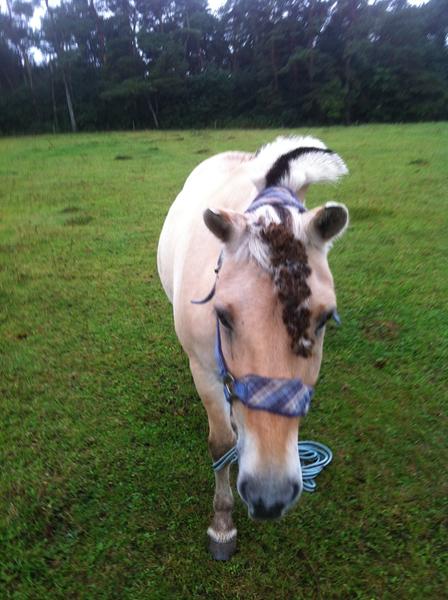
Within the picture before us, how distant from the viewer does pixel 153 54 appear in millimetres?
32375

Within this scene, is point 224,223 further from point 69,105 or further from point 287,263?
point 69,105

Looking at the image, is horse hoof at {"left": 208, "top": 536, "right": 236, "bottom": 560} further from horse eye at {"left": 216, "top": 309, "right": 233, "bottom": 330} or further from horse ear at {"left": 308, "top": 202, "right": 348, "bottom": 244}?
horse ear at {"left": 308, "top": 202, "right": 348, "bottom": 244}

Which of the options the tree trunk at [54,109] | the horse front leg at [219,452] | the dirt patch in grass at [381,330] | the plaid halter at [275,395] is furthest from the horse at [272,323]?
the tree trunk at [54,109]

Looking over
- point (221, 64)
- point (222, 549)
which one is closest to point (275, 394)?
point (222, 549)

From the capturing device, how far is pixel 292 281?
4.24 ft

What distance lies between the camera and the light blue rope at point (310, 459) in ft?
7.40

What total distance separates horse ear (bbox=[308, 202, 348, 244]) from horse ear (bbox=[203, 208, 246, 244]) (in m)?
0.23

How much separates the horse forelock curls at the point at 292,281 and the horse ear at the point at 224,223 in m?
0.11

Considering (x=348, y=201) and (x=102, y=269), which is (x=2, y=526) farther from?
(x=348, y=201)

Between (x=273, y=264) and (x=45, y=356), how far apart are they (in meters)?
3.18

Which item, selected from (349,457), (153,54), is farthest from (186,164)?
(153,54)

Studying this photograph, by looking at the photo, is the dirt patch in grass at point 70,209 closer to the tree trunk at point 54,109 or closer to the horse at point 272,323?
the horse at point 272,323

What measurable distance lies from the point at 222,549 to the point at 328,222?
5.61 feet

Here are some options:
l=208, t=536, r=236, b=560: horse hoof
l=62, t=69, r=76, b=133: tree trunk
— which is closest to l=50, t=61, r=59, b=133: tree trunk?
l=62, t=69, r=76, b=133: tree trunk
